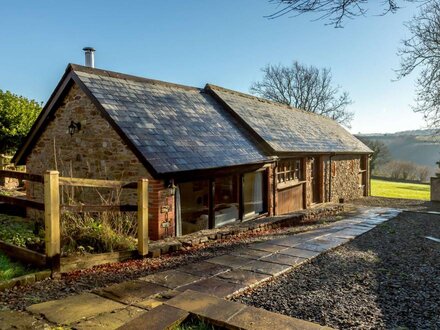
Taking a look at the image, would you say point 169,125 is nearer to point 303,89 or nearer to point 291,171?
point 291,171

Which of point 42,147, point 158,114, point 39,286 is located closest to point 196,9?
point 158,114

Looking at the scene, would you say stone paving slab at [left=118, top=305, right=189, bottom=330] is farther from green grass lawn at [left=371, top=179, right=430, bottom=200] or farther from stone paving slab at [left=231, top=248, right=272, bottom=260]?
green grass lawn at [left=371, top=179, right=430, bottom=200]

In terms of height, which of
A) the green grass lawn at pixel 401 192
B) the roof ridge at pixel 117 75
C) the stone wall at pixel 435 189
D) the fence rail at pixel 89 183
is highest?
the roof ridge at pixel 117 75

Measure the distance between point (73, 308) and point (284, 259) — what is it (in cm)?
376

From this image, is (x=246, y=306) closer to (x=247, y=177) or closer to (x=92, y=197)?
(x=92, y=197)

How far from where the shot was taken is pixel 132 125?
895 centimetres

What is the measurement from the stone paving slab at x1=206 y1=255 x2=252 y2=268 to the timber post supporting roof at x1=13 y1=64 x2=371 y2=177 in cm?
257

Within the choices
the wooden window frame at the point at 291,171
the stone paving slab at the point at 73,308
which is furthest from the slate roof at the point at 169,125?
the stone paving slab at the point at 73,308

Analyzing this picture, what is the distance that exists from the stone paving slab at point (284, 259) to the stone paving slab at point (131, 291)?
2339mm

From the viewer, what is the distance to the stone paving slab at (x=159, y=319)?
11.2 feet

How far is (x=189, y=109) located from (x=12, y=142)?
1273cm

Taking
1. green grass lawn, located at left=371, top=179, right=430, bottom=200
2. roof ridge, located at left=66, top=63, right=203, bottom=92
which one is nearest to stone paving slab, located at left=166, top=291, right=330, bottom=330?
roof ridge, located at left=66, top=63, right=203, bottom=92

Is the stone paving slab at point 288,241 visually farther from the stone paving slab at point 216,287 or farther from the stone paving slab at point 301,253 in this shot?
the stone paving slab at point 216,287

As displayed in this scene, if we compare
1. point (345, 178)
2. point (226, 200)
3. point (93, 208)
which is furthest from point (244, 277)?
point (345, 178)
